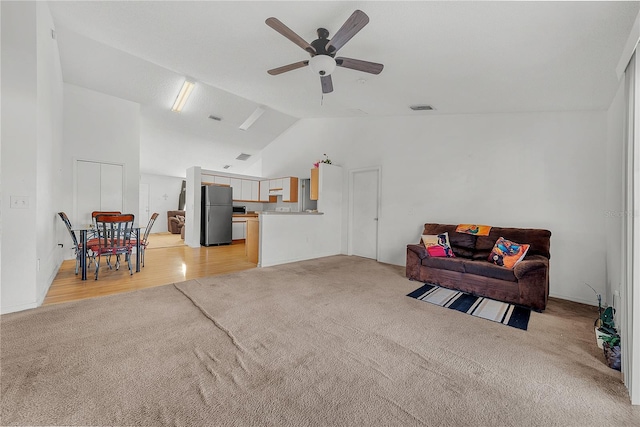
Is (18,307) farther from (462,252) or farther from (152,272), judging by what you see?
(462,252)

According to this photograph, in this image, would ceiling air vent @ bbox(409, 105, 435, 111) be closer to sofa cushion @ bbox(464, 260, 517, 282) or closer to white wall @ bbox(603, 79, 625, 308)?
white wall @ bbox(603, 79, 625, 308)

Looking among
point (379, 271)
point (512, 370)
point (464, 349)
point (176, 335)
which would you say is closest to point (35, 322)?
point (176, 335)

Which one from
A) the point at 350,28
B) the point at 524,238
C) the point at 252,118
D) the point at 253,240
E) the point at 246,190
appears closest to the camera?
the point at 350,28

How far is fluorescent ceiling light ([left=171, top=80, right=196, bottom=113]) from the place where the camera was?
514 cm

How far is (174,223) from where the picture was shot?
32.3 ft

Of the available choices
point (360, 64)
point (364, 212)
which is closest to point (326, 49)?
point (360, 64)

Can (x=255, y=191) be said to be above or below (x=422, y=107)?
below

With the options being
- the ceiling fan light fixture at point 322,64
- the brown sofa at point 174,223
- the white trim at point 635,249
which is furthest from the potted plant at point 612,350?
the brown sofa at point 174,223

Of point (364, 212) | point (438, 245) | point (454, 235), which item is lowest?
point (438, 245)

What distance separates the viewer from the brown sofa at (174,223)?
31.9ft

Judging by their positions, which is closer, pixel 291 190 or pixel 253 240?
pixel 253 240

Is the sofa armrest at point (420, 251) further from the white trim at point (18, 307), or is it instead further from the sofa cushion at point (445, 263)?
the white trim at point (18, 307)

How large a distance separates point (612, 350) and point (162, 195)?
12.1 metres

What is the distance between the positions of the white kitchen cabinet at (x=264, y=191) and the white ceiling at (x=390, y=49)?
3670 millimetres
